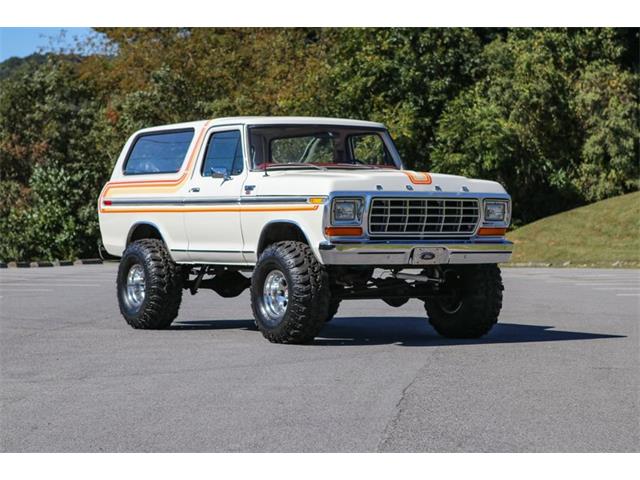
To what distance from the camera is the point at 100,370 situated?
10945 millimetres

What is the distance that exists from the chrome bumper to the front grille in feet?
0.38

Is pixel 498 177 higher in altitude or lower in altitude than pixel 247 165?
lower

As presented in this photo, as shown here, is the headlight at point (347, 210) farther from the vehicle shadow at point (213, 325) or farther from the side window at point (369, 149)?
the vehicle shadow at point (213, 325)

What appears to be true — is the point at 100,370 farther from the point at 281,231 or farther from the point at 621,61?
the point at 621,61

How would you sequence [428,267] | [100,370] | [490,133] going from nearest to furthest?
[100,370]
[428,267]
[490,133]

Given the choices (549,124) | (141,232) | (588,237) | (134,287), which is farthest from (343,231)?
(549,124)

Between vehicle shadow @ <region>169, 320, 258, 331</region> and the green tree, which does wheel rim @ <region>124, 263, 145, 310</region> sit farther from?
the green tree

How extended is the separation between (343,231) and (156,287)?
301 centimetres

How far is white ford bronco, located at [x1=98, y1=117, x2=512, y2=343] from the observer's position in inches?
503

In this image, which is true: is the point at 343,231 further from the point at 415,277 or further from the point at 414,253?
the point at 415,277

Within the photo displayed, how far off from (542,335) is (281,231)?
9.91 ft

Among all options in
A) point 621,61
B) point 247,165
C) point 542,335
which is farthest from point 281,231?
point 621,61

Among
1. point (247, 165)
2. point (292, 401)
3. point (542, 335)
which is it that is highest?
point (247, 165)

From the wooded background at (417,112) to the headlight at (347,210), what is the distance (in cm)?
2617
